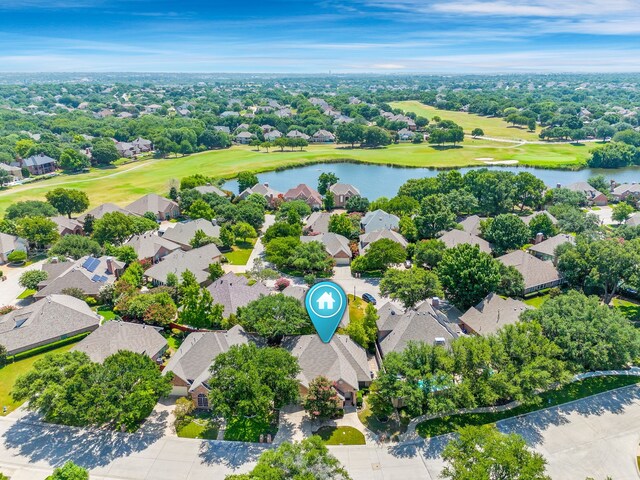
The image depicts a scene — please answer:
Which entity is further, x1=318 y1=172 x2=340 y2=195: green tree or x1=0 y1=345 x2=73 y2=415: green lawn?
x1=318 y1=172 x2=340 y2=195: green tree

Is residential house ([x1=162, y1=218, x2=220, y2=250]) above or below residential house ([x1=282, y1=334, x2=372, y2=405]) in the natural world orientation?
below

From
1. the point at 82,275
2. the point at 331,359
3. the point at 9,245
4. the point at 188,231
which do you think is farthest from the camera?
the point at 188,231

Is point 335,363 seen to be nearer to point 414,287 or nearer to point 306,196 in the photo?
point 414,287

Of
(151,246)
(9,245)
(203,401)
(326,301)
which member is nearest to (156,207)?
(151,246)

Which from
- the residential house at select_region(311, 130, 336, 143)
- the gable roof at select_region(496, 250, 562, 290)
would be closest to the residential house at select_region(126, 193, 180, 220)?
the gable roof at select_region(496, 250, 562, 290)

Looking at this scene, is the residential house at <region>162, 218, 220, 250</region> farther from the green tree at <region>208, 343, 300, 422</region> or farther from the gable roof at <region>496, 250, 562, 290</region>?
the gable roof at <region>496, 250, 562, 290</region>

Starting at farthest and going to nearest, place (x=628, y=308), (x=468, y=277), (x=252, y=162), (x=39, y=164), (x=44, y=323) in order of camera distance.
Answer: (x=252, y=162), (x=39, y=164), (x=628, y=308), (x=468, y=277), (x=44, y=323)

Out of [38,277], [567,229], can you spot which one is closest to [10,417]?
[38,277]

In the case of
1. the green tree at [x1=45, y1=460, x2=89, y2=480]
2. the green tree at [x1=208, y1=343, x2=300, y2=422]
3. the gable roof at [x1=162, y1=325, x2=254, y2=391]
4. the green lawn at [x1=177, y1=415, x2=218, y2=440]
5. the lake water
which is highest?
the green tree at [x1=208, y1=343, x2=300, y2=422]
